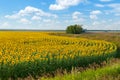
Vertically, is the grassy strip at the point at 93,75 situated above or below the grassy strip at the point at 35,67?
above

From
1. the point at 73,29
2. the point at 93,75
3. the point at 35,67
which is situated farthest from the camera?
the point at 73,29

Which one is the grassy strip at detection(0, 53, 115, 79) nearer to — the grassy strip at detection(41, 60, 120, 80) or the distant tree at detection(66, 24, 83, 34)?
the grassy strip at detection(41, 60, 120, 80)

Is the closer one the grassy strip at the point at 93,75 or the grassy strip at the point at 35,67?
the grassy strip at the point at 93,75

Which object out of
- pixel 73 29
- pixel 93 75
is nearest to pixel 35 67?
pixel 93 75

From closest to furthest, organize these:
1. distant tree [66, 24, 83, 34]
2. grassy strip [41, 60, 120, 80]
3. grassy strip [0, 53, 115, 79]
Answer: grassy strip [41, 60, 120, 80] → grassy strip [0, 53, 115, 79] → distant tree [66, 24, 83, 34]

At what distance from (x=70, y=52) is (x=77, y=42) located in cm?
1227

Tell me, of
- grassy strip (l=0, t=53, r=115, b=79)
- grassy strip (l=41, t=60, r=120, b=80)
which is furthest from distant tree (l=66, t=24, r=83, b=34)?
grassy strip (l=41, t=60, r=120, b=80)

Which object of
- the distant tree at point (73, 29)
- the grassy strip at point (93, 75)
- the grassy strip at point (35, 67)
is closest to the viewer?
the grassy strip at point (93, 75)

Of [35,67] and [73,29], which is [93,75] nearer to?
[35,67]

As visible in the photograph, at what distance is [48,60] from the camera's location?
17859mm

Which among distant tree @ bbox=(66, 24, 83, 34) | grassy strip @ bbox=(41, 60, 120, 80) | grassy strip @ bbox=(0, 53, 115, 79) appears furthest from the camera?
distant tree @ bbox=(66, 24, 83, 34)

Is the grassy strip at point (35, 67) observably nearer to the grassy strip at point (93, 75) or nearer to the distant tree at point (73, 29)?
the grassy strip at point (93, 75)

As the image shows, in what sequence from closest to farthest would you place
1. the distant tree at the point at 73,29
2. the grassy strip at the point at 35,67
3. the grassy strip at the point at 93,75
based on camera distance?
the grassy strip at the point at 93,75 < the grassy strip at the point at 35,67 < the distant tree at the point at 73,29

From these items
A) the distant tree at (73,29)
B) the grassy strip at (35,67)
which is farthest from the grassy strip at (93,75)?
the distant tree at (73,29)
